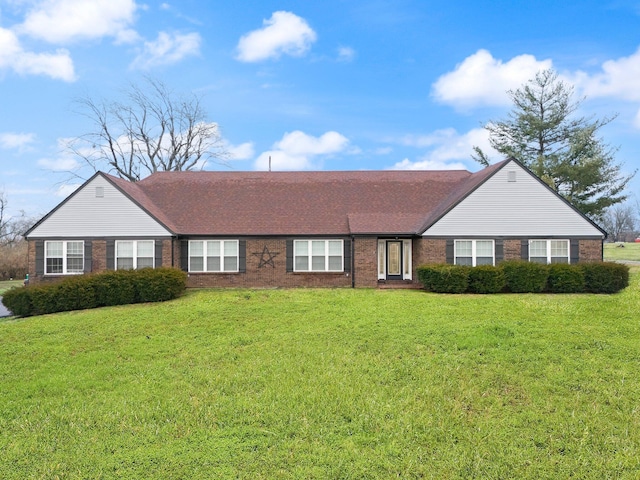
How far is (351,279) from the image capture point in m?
20.5

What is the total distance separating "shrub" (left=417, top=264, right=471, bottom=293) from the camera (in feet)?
56.7

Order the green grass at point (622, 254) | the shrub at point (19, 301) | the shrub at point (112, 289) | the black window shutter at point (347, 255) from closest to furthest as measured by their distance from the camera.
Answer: the shrub at point (19, 301), the shrub at point (112, 289), the black window shutter at point (347, 255), the green grass at point (622, 254)

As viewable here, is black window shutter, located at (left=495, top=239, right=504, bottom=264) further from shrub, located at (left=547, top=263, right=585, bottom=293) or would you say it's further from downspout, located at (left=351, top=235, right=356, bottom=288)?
downspout, located at (left=351, top=235, right=356, bottom=288)

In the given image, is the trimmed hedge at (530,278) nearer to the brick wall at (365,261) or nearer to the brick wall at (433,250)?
the brick wall at (433,250)

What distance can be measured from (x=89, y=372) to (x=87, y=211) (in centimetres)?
1316

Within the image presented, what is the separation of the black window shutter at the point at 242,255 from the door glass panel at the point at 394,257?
22.0 feet

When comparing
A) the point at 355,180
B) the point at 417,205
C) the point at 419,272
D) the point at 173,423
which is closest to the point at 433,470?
the point at 173,423

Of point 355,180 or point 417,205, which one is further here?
point 355,180

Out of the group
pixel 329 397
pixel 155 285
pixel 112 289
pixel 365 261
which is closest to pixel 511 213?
pixel 365 261

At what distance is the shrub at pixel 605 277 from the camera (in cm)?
1728

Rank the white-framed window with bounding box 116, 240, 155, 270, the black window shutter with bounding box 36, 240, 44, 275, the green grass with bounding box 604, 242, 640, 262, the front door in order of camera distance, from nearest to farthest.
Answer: the black window shutter with bounding box 36, 240, 44, 275, the white-framed window with bounding box 116, 240, 155, 270, the front door, the green grass with bounding box 604, 242, 640, 262

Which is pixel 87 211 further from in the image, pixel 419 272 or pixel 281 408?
pixel 281 408

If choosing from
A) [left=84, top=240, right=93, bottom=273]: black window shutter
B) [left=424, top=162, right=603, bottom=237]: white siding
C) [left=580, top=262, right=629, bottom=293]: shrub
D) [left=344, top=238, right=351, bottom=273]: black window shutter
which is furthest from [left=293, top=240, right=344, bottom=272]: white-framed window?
[left=580, top=262, right=629, bottom=293]: shrub

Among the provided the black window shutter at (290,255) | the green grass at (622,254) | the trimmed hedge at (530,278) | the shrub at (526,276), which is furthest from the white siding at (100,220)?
the green grass at (622,254)
